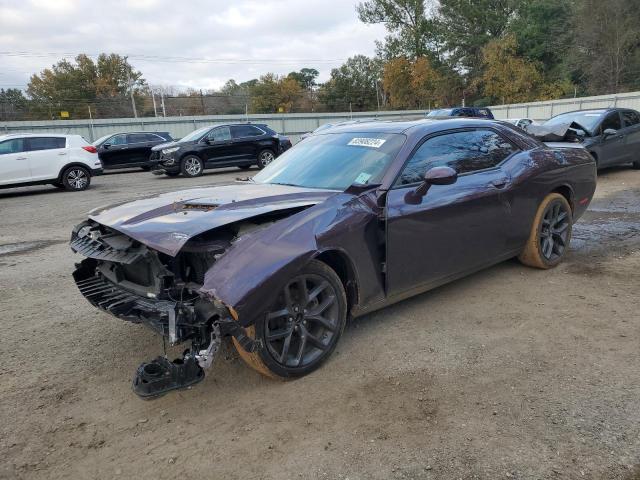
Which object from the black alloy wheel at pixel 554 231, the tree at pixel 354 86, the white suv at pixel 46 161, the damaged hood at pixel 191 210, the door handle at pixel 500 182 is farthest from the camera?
the tree at pixel 354 86

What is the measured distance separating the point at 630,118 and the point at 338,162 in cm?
1066

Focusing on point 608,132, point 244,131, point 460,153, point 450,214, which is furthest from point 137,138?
point 450,214

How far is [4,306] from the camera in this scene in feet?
15.0

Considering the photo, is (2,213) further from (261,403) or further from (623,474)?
(623,474)

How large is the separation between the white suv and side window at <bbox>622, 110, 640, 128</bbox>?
13681mm

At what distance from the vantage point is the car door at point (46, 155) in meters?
12.9

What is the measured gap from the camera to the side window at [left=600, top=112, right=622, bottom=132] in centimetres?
1088

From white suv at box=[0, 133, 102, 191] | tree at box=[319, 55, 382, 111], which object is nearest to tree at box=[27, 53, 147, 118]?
tree at box=[319, 55, 382, 111]

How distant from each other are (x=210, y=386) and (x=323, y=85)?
62934 millimetres

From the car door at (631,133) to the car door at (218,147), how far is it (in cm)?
1128

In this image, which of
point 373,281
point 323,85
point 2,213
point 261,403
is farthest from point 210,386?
point 323,85

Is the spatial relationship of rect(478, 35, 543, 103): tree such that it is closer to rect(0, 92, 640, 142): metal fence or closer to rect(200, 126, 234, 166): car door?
rect(0, 92, 640, 142): metal fence

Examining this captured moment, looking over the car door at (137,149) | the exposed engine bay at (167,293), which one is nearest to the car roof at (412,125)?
the exposed engine bay at (167,293)

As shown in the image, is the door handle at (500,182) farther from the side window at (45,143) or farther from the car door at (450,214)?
the side window at (45,143)
